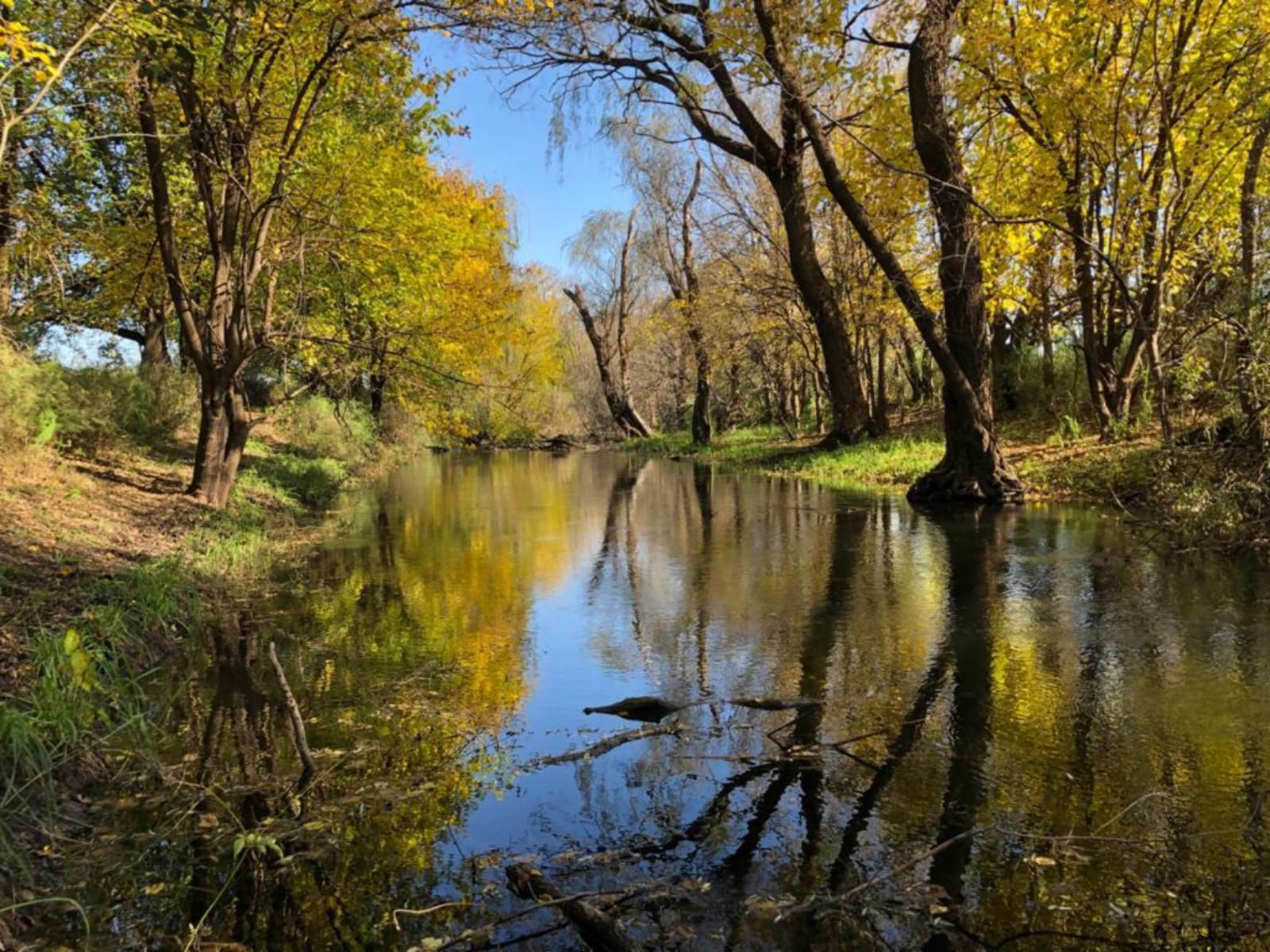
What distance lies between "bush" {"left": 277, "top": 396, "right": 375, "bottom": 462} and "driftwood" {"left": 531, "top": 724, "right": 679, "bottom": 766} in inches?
659

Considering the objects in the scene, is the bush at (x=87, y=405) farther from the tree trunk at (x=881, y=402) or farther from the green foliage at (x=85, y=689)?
the tree trunk at (x=881, y=402)

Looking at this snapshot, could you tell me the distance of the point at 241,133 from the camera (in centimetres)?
1089

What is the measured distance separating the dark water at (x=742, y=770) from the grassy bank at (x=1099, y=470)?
730 millimetres

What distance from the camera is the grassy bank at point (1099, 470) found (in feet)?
27.7

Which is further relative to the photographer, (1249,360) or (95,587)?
(1249,360)

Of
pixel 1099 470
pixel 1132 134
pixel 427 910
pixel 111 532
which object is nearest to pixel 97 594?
pixel 111 532

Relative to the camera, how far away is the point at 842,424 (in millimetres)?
20938

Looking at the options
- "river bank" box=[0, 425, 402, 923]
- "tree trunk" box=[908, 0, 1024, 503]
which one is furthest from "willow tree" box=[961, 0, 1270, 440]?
"river bank" box=[0, 425, 402, 923]

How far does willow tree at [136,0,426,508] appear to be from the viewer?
958cm

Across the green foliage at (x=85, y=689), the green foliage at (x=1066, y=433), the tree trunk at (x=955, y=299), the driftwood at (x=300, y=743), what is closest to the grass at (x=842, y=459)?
the green foliage at (x=1066, y=433)

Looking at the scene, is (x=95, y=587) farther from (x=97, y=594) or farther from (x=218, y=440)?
(x=218, y=440)

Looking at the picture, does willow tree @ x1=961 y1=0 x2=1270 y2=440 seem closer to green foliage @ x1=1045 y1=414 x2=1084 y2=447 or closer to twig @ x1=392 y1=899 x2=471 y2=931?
green foliage @ x1=1045 y1=414 x2=1084 y2=447

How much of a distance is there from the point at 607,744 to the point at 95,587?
450 centimetres

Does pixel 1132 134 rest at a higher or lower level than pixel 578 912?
higher
